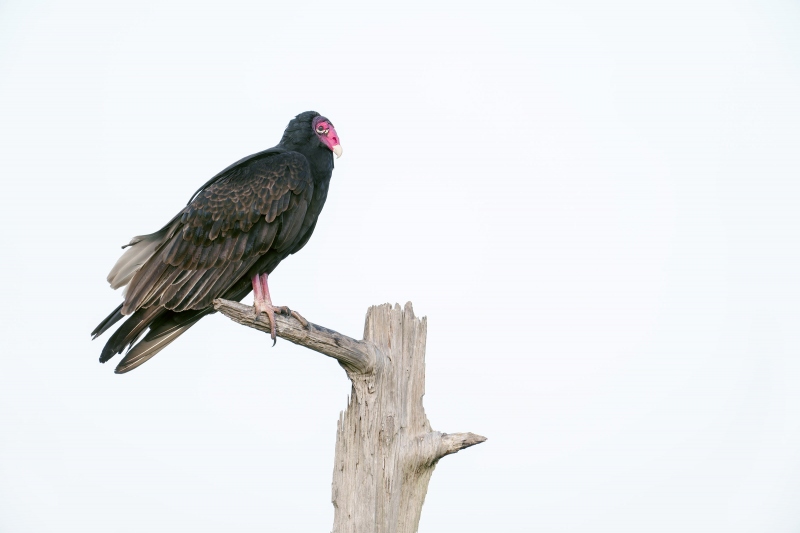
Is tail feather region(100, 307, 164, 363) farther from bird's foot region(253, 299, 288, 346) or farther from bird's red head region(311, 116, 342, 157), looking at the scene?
bird's red head region(311, 116, 342, 157)

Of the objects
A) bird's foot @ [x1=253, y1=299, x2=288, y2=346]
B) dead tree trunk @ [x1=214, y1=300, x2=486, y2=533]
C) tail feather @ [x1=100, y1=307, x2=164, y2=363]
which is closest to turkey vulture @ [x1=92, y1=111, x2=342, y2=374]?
tail feather @ [x1=100, y1=307, x2=164, y2=363]

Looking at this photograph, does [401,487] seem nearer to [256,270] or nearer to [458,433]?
[458,433]

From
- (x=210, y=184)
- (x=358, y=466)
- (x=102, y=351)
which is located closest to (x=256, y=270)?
(x=210, y=184)

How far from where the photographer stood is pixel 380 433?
14.8 feet

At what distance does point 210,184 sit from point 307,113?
926mm

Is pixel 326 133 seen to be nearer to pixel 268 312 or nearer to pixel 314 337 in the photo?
pixel 268 312

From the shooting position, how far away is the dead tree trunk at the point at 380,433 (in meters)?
4.44

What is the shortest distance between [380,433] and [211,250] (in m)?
1.61

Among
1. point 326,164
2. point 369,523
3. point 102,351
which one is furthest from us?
point 326,164

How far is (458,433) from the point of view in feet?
14.9

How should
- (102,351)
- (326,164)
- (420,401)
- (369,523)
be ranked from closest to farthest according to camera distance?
(369,523) → (420,401) → (102,351) → (326,164)


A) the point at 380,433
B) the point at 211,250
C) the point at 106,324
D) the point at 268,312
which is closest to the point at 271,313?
the point at 268,312

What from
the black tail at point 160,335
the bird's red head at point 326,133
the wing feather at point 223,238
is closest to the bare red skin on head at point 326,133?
the bird's red head at point 326,133

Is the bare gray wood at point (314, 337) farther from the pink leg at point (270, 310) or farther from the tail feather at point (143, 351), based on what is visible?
the tail feather at point (143, 351)
